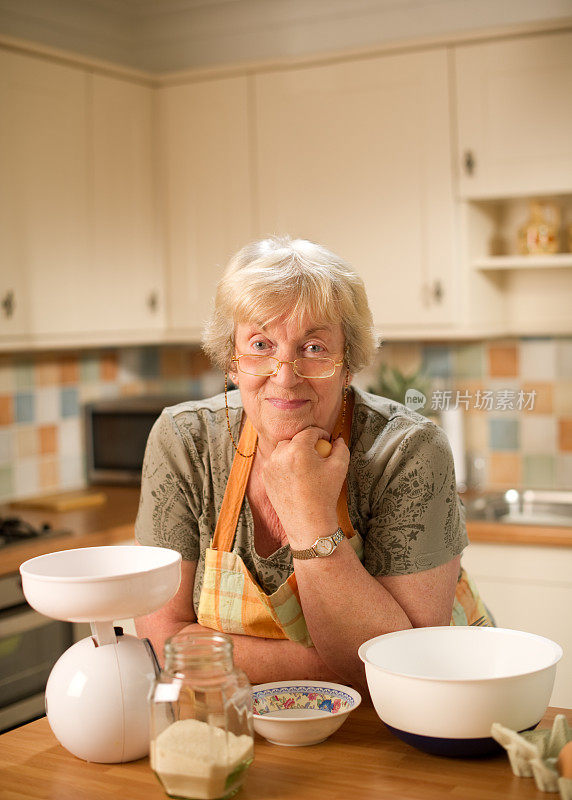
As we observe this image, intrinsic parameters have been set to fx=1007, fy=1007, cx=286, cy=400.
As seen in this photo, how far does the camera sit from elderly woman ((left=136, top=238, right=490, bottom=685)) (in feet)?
4.59

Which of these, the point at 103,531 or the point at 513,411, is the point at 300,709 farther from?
the point at 513,411

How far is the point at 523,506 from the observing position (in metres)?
3.20

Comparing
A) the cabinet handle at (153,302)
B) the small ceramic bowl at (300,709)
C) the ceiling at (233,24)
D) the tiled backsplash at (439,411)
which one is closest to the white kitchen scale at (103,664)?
the small ceramic bowl at (300,709)

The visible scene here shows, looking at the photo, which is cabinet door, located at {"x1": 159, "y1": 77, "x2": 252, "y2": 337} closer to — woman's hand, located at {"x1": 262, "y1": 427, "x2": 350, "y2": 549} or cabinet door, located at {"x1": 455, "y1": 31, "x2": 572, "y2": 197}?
cabinet door, located at {"x1": 455, "y1": 31, "x2": 572, "y2": 197}

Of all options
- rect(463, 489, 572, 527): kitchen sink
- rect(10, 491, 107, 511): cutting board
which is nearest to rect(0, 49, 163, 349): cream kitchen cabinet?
rect(10, 491, 107, 511): cutting board

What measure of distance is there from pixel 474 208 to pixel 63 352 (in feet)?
5.05

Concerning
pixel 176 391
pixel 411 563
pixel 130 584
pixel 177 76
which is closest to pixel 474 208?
pixel 177 76

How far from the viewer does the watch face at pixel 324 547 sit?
4.49ft

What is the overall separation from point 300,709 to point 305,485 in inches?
11.7

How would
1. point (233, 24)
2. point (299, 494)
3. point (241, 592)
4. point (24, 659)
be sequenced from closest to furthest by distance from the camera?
point (299, 494), point (241, 592), point (24, 659), point (233, 24)

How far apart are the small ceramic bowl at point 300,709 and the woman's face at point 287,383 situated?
0.36m

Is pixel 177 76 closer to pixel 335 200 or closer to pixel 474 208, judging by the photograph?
pixel 335 200

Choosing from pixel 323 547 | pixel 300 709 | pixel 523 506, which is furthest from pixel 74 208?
pixel 300 709

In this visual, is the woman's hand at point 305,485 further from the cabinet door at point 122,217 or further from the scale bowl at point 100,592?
the cabinet door at point 122,217
